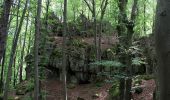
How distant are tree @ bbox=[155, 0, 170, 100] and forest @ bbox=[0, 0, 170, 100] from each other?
4578mm

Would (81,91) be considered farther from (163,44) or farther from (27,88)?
(163,44)

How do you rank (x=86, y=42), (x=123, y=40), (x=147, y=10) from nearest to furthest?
1. (x=123, y=40)
2. (x=86, y=42)
3. (x=147, y=10)

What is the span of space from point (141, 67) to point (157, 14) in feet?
66.8

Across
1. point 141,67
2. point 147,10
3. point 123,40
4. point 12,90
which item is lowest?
point 12,90

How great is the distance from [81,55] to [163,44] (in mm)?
22237

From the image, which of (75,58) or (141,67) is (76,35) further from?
(141,67)

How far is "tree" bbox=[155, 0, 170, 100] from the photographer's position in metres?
1.12

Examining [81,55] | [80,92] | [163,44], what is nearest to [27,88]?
[80,92]

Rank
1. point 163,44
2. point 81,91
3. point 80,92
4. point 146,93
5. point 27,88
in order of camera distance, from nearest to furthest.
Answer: point 163,44 → point 146,93 → point 80,92 → point 81,91 → point 27,88

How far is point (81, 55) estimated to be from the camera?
23344 mm

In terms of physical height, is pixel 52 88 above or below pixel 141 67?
below

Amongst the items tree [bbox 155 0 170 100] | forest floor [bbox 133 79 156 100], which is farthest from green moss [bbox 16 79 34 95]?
tree [bbox 155 0 170 100]

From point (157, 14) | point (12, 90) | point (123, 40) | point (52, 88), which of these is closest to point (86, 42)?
point (52, 88)

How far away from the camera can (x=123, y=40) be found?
399 inches
